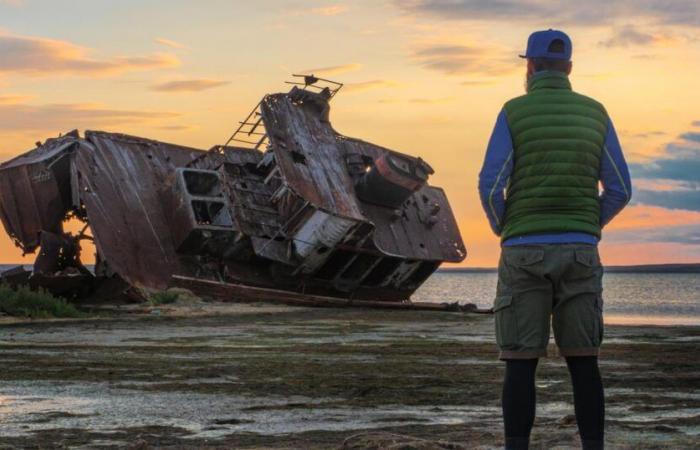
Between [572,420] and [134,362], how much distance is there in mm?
6660

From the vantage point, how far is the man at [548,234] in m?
6.30

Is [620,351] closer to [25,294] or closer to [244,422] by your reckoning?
[244,422]

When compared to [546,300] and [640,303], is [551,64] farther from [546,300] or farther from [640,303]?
[640,303]

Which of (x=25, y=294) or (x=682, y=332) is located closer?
(x=682, y=332)

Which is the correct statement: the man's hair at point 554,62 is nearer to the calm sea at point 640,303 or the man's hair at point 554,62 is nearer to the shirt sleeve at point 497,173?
the shirt sleeve at point 497,173

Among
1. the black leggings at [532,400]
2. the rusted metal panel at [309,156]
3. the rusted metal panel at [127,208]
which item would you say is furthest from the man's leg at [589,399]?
the rusted metal panel at [309,156]

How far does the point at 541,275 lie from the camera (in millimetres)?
6289

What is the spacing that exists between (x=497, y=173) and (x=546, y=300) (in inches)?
26.7

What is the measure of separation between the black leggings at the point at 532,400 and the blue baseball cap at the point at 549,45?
1.58 m

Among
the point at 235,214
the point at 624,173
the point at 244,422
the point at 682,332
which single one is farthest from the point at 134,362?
the point at 235,214

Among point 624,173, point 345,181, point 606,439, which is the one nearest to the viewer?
point 624,173

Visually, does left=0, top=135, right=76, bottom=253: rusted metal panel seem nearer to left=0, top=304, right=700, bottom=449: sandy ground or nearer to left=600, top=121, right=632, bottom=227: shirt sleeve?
left=0, top=304, right=700, bottom=449: sandy ground

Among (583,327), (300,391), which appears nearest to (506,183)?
(583,327)

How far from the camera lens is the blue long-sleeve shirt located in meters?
6.38
